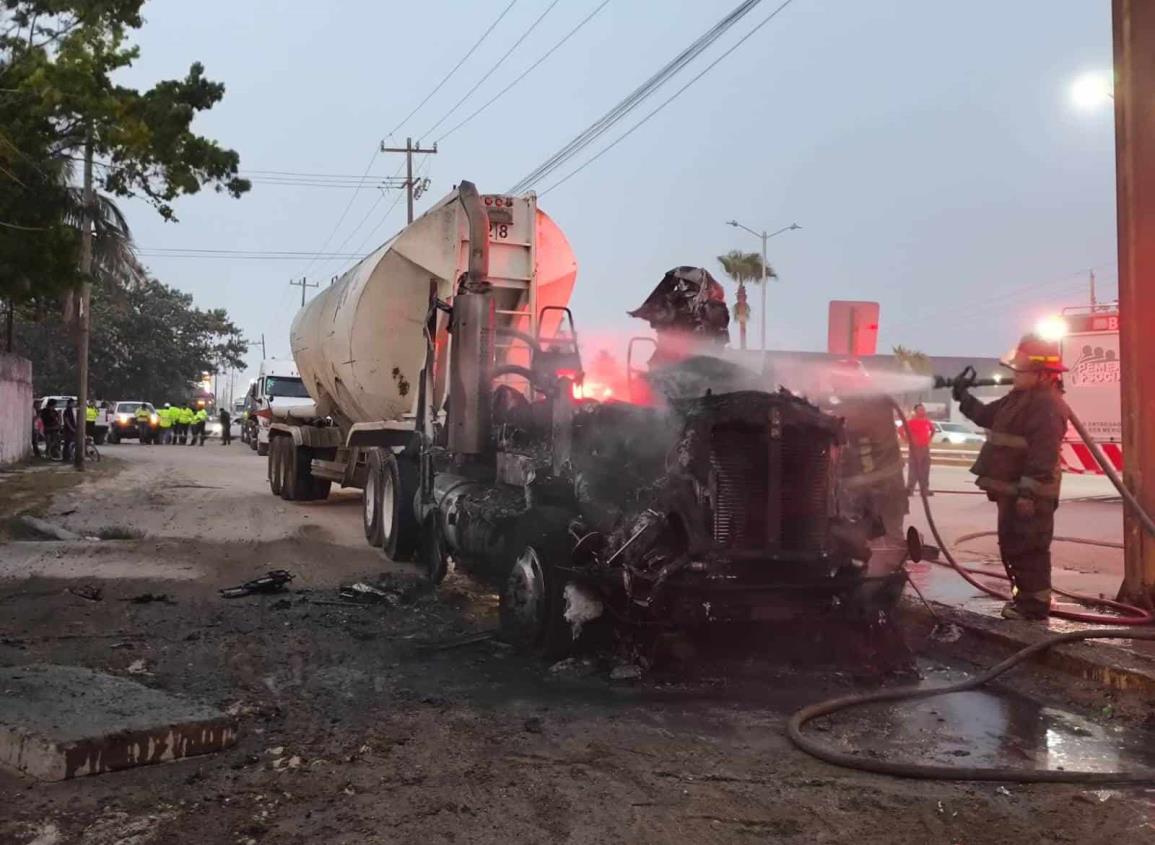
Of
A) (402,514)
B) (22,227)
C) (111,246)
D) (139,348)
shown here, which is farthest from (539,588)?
(139,348)

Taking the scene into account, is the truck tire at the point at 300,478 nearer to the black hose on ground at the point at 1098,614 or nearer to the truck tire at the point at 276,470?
the truck tire at the point at 276,470

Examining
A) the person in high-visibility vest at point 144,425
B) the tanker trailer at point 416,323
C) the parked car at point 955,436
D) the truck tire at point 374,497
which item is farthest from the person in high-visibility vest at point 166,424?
the parked car at point 955,436

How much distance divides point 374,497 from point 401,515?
1.18m

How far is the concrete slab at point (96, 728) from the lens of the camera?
4070 millimetres

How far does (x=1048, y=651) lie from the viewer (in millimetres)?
6195

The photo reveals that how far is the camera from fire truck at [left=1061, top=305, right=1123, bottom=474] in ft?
56.6

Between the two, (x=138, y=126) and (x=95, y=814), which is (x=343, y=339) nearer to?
(x=138, y=126)

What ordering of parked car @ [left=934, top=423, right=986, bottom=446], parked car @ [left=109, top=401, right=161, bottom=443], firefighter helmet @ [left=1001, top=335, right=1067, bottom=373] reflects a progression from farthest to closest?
parked car @ [left=934, top=423, right=986, bottom=446]
parked car @ [left=109, top=401, right=161, bottom=443]
firefighter helmet @ [left=1001, top=335, right=1067, bottom=373]

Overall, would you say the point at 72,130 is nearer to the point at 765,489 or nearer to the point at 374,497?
the point at 374,497

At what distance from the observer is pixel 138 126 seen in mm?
14219

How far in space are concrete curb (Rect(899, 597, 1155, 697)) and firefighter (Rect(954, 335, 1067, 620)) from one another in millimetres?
345

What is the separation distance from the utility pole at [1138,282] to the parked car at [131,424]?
121 ft

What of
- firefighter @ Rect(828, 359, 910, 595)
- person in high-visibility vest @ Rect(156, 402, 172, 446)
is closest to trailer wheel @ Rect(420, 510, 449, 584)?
firefighter @ Rect(828, 359, 910, 595)

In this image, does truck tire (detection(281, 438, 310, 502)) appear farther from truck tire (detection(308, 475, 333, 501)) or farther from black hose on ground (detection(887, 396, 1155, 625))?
black hose on ground (detection(887, 396, 1155, 625))
